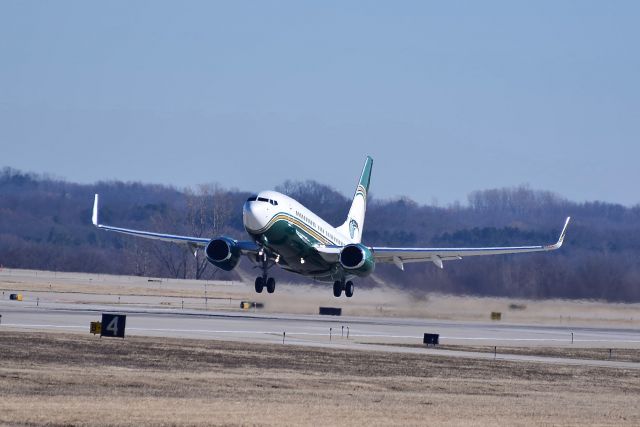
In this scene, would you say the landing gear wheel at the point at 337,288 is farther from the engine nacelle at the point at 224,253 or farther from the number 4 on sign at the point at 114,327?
the number 4 on sign at the point at 114,327

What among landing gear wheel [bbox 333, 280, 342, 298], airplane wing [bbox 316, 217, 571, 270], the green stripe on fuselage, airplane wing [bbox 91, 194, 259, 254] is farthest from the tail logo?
airplane wing [bbox 91, 194, 259, 254]

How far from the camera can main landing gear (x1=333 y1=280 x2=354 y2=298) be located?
6994 centimetres

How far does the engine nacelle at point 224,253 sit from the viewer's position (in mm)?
65562

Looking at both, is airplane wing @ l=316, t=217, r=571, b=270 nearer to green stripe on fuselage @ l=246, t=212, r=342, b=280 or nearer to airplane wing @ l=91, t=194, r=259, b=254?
green stripe on fuselage @ l=246, t=212, r=342, b=280

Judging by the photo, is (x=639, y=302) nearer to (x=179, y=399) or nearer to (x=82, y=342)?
(x=82, y=342)

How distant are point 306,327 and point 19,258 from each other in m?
102

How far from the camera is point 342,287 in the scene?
70125 mm

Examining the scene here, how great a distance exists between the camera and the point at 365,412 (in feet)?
88.1

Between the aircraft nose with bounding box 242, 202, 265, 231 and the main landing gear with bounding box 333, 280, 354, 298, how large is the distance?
11696mm

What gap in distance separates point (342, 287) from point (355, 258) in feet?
14.9

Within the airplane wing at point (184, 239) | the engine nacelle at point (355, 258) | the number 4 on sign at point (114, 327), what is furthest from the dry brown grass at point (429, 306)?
the number 4 on sign at point (114, 327)

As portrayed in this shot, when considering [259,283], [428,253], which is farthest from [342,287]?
[259,283]

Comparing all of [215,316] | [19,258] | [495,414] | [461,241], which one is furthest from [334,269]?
[19,258]

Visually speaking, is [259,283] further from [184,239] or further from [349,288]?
[184,239]
